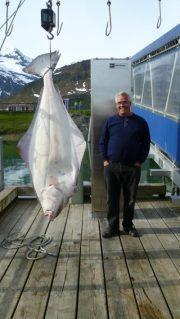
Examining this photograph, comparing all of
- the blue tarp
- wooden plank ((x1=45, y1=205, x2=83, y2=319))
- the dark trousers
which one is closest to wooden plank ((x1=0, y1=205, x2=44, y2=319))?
wooden plank ((x1=45, y1=205, x2=83, y2=319))

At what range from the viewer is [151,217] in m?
7.04

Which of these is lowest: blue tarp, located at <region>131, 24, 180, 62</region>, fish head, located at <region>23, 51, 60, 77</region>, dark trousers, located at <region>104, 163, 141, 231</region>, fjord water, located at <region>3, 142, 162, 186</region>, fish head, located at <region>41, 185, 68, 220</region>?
fjord water, located at <region>3, 142, 162, 186</region>

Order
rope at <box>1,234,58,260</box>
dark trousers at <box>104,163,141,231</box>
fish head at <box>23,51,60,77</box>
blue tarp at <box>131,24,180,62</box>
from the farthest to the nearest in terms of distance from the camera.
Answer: blue tarp at <box>131,24,180,62</box>
dark trousers at <box>104,163,141,231</box>
rope at <box>1,234,58,260</box>
fish head at <box>23,51,60,77</box>

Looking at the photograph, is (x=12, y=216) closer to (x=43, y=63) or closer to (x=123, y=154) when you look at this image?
(x=123, y=154)

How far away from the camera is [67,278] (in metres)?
4.72

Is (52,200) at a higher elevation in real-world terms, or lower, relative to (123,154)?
lower

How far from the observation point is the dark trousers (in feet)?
19.6

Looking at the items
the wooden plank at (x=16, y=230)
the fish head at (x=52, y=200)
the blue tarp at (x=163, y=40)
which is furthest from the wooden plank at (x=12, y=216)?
the blue tarp at (x=163, y=40)

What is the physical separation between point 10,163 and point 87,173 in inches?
103

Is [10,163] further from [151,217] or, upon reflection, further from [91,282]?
[91,282]

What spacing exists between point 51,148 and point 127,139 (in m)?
1.83

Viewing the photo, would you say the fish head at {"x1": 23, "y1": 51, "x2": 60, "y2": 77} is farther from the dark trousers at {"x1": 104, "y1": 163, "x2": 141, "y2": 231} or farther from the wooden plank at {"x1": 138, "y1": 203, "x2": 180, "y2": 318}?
the wooden plank at {"x1": 138, "y1": 203, "x2": 180, "y2": 318}

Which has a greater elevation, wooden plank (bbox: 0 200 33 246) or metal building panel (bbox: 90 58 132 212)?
metal building panel (bbox: 90 58 132 212)

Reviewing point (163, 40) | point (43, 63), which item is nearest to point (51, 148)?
point (43, 63)
